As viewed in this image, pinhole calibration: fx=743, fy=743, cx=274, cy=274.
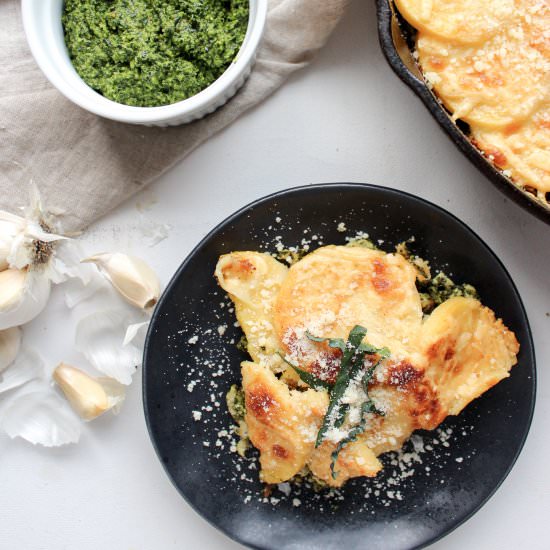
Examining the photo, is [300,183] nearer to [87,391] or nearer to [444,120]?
[444,120]

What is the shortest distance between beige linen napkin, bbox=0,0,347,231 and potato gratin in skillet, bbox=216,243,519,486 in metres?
0.43

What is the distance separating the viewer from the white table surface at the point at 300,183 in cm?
226

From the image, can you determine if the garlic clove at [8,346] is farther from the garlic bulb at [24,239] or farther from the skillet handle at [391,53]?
the skillet handle at [391,53]

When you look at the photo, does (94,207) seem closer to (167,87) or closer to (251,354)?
(167,87)

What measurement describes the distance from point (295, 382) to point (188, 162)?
75 cm

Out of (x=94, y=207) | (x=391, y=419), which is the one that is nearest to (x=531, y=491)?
(x=391, y=419)

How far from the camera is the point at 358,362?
2006mm

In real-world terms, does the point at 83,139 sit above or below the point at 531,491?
above

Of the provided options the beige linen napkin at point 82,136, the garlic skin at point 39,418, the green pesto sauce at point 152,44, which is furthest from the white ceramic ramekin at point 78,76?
the garlic skin at point 39,418

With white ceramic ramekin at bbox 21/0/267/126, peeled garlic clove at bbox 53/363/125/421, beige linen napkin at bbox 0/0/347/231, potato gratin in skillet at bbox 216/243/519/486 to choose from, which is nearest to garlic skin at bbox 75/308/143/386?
peeled garlic clove at bbox 53/363/125/421

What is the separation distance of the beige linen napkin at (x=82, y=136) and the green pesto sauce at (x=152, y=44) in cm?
24

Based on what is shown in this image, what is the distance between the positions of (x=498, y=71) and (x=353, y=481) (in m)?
1.22

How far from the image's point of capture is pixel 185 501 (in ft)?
7.62

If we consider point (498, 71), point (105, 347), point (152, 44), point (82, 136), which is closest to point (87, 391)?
point (105, 347)
